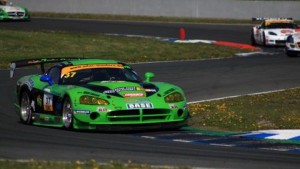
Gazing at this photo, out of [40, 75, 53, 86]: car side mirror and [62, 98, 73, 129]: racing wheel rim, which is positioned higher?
[40, 75, 53, 86]: car side mirror

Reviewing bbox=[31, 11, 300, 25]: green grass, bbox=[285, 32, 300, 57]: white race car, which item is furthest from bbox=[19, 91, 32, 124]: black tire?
bbox=[31, 11, 300, 25]: green grass

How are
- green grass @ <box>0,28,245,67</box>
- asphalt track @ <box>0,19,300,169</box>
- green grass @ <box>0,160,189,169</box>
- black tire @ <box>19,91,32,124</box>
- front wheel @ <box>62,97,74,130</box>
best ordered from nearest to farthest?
1. green grass @ <box>0,160,189,169</box>
2. asphalt track @ <box>0,19,300,169</box>
3. front wheel @ <box>62,97,74,130</box>
4. black tire @ <box>19,91,32,124</box>
5. green grass @ <box>0,28,245,67</box>

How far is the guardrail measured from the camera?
5125 centimetres

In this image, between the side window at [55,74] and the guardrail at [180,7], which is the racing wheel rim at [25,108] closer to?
the side window at [55,74]

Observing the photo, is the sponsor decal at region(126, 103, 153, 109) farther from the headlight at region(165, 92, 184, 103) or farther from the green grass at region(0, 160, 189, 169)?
the green grass at region(0, 160, 189, 169)

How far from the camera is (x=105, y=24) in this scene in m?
45.9

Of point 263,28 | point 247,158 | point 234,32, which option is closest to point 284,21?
point 263,28

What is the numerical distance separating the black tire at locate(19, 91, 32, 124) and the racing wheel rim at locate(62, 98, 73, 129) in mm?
1229

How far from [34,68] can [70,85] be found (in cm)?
1154

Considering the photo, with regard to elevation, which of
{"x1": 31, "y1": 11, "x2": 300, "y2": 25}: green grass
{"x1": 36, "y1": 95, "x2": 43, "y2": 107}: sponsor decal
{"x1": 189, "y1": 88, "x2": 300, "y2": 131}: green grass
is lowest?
{"x1": 31, "y1": 11, "x2": 300, "y2": 25}: green grass

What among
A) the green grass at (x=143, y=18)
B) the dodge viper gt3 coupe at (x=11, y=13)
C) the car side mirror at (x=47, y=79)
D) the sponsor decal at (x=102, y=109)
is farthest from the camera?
the green grass at (x=143, y=18)

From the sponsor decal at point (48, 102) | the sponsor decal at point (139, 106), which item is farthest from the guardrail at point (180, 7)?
the sponsor decal at point (139, 106)

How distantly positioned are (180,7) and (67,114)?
40543 mm

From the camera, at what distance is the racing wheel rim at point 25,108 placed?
14391mm
